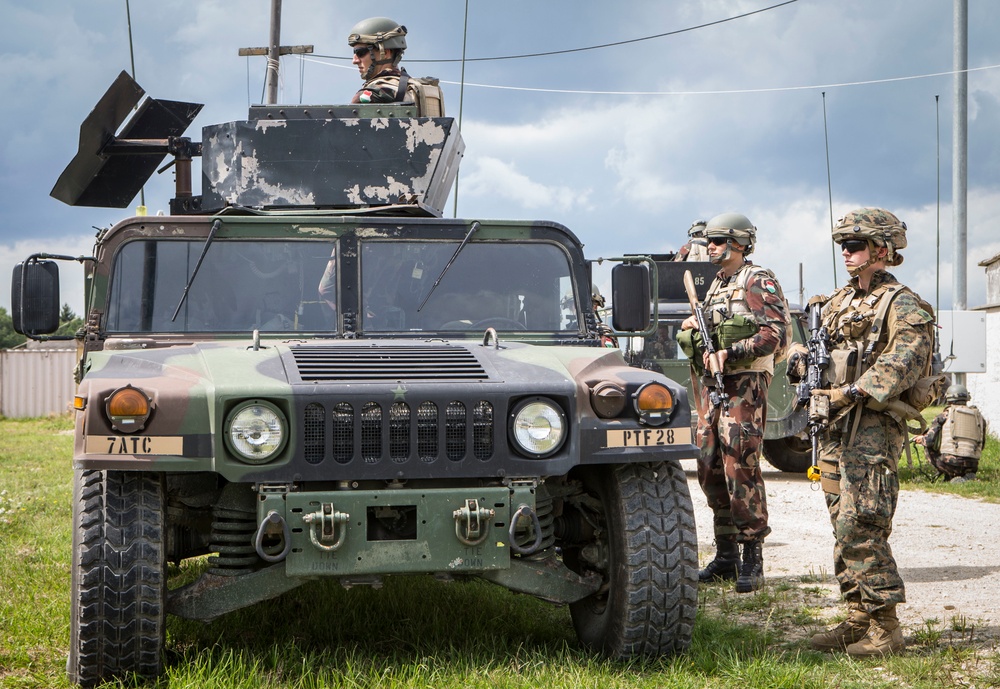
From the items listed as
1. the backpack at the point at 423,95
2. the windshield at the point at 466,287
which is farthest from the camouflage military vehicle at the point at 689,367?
the windshield at the point at 466,287

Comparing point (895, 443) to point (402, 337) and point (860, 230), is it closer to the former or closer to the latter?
point (860, 230)

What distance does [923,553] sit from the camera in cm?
663

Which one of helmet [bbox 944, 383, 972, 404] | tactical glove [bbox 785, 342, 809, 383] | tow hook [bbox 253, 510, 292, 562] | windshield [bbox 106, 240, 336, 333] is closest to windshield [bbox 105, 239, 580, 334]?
windshield [bbox 106, 240, 336, 333]

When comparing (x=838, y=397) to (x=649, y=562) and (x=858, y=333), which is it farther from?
(x=649, y=562)

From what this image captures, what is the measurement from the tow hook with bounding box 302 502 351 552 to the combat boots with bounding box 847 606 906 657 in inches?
80.1

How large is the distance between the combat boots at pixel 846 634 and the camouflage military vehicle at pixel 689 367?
6472 millimetres

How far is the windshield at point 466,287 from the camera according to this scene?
4988 mm

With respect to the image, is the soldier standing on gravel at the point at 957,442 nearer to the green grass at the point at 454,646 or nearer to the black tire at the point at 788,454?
the black tire at the point at 788,454

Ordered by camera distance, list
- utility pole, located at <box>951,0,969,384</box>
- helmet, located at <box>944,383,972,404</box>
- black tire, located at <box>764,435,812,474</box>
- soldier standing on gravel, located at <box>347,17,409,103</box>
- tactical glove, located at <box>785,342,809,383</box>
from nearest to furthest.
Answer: tactical glove, located at <box>785,342,809,383</box> < soldier standing on gravel, located at <box>347,17,409,103</box> < helmet, located at <box>944,383,972,404</box> < black tire, located at <box>764,435,812,474</box> < utility pole, located at <box>951,0,969,384</box>

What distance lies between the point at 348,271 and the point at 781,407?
22.6 feet

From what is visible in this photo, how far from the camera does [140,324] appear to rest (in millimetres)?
4906

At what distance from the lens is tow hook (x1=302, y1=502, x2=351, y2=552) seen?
3.75 metres

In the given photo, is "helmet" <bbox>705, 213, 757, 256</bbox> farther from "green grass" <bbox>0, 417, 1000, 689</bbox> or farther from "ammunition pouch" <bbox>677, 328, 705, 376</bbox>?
"green grass" <bbox>0, 417, 1000, 689</bbox>

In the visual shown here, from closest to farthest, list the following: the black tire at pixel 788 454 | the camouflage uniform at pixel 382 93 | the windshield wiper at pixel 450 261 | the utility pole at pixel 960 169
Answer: the windshield wiper at pixel 450 261 < the camouflage uniform at pixel 382 93 < the black tire at pixel 788 454 < the utility pole at pixel 960 169
